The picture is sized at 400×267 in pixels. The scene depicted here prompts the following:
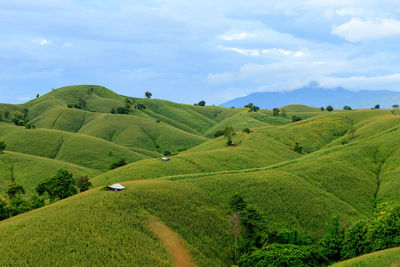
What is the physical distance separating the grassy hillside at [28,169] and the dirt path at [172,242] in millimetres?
Answer: 60582

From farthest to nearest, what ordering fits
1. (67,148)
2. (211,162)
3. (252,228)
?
(67,148), (211,162), (252,228)

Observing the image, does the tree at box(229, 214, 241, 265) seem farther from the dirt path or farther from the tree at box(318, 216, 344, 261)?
the tree at box(318, 216, 344, 261)

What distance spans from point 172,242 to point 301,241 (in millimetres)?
21716

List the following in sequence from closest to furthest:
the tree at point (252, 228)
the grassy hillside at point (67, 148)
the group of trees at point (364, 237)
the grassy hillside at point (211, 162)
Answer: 1. the group of trees at point (364, 237)
2. the tree at point (252, 228)
3. the grassy hillside at point (211, 162)
4. the grassy hillside at point (67, 148)

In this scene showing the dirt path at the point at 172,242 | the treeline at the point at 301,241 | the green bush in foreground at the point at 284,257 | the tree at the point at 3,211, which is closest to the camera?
the dirt path at the point at 172,242

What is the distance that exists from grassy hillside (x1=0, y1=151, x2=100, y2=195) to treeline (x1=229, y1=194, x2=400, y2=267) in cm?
6977

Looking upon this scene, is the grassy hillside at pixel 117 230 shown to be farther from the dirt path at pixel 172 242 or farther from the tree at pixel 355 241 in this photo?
the tree at pixel 355 241

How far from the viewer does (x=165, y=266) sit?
1292 inches

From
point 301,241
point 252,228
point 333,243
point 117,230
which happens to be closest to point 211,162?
point 252,228

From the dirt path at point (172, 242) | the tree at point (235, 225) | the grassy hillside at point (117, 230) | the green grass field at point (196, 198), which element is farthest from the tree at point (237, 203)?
the dirt path at point (172, 242)

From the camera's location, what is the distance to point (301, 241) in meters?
44.1

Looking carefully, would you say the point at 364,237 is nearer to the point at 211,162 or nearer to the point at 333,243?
the point at 333,243

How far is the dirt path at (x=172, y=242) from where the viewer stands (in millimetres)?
35688

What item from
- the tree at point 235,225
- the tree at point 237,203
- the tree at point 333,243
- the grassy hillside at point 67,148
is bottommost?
the tree at point 333,243
